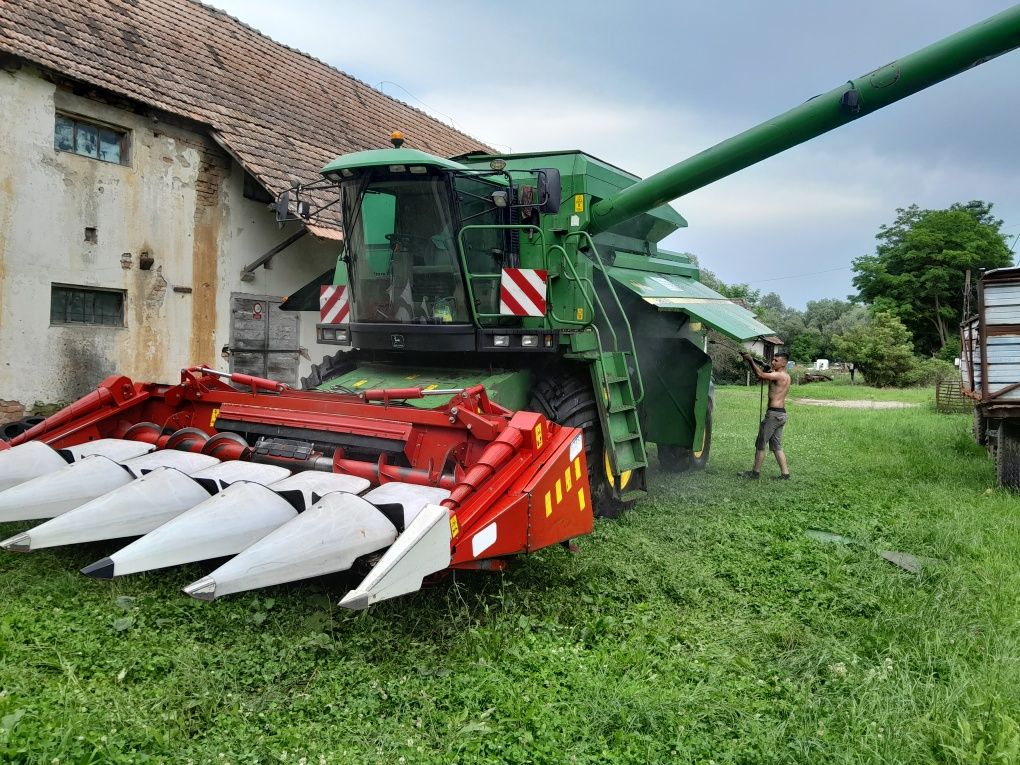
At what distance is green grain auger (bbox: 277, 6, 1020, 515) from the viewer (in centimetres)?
519

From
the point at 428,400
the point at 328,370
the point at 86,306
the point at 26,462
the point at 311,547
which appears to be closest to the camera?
the point at 311,547

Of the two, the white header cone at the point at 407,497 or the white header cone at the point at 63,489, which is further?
the white header cone at the point at 63,489

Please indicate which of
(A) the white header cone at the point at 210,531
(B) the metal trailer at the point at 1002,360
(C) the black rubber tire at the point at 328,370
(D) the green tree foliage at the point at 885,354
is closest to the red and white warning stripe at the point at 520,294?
(C) the black rubber tire at the point at 328,370

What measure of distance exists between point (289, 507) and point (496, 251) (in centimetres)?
274

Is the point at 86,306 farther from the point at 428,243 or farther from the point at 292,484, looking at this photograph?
the point at 292,484

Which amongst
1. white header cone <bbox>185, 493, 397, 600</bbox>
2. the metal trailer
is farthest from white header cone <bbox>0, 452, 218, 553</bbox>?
the metal trailer

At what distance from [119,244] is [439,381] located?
508 centimetres

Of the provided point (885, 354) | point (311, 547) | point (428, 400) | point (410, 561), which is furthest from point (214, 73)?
point (885, 354)

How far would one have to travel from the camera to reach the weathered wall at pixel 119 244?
768 centimetres

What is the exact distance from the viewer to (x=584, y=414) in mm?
5746

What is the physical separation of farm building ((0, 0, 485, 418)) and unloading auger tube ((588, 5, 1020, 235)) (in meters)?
4.01

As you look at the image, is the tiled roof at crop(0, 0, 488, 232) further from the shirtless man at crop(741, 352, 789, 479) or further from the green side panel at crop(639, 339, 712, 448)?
the shirtless man at crop(741, 352, 789, 479)

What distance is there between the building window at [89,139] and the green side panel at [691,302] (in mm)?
5840

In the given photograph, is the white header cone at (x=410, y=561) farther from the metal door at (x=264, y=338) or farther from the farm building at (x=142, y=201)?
the metal door at (x=264, y=338)
